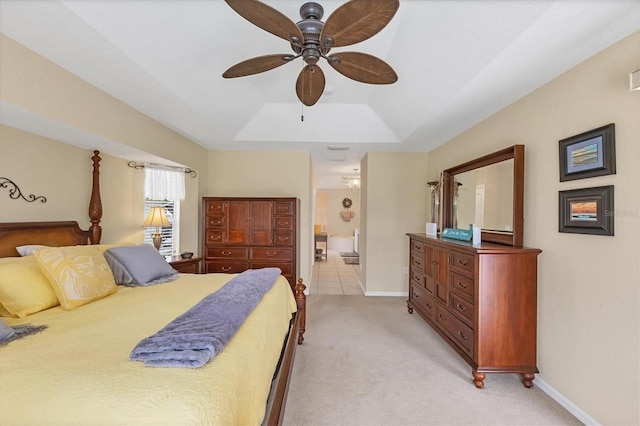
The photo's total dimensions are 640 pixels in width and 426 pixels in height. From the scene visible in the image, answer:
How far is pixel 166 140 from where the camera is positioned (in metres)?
3.52

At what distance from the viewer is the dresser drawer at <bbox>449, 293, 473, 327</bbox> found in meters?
2.44

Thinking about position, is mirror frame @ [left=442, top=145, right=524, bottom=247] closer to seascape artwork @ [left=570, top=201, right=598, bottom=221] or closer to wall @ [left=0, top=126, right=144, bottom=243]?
seascape artwork @ [left=570, top=201, right=598, bottom=221]

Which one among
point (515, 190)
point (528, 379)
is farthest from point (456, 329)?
point (515, 190)

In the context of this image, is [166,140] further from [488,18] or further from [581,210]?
[581,210]

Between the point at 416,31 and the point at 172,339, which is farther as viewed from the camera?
the point at 416,31

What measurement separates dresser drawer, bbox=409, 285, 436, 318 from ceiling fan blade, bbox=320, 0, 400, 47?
9.18 ft

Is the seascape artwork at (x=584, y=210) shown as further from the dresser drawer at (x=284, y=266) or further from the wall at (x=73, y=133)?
the wall at (x=73, y=133)

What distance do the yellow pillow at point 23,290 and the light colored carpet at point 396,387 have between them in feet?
5.85

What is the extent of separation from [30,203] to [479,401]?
3.99 m

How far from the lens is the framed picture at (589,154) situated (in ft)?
5.76

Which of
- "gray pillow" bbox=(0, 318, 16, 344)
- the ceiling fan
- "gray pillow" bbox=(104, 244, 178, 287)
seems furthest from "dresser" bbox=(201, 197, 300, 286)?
"gray pillow" bbox=(0, 318, 16, 344)

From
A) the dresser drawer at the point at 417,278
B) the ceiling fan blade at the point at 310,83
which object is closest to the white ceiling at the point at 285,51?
the ceiling fan blade at the point at 310,83

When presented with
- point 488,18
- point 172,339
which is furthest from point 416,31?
point 172,339

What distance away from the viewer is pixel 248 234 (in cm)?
434
